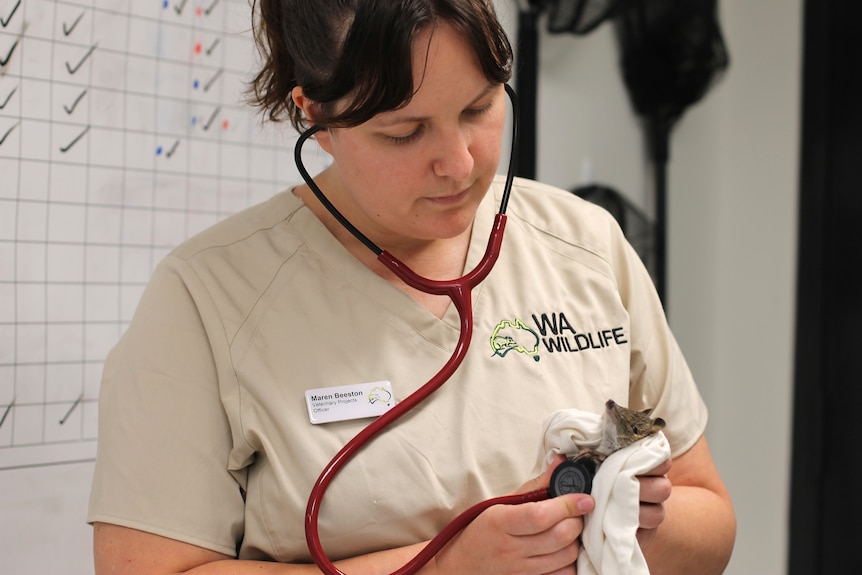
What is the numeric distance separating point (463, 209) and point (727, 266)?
1.47m

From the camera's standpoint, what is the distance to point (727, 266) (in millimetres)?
2188

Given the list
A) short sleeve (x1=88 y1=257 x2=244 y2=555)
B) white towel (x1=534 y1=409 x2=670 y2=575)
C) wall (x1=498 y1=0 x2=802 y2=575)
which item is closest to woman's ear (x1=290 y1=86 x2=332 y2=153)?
short sleeve (x1=88 y1=257 x2=244 y2=555)

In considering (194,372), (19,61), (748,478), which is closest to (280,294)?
(194,372)

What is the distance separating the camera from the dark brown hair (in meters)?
0.80

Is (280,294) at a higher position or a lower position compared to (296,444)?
higher

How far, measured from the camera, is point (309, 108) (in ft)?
3.00

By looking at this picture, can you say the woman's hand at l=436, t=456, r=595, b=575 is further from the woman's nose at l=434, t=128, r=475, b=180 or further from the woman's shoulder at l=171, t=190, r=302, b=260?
the woman's shoulder at l=171, t=190, r=302, b=260

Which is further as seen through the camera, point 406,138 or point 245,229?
point 245,229

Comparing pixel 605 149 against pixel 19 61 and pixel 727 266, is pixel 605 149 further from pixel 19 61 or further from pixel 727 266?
pixel 19 61

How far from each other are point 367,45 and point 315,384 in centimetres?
37

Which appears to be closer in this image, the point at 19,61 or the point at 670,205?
the point at 19,61

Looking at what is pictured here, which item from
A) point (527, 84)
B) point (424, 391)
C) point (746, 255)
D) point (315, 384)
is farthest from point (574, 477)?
point (746, 255)

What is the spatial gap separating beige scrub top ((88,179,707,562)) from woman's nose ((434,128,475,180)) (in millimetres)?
186

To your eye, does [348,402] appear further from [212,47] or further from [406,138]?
[212,47]
